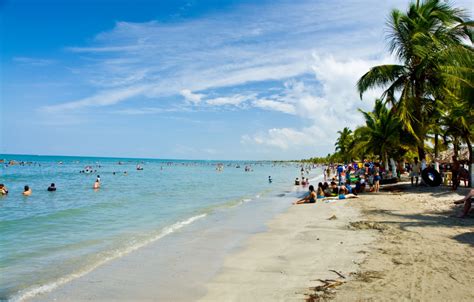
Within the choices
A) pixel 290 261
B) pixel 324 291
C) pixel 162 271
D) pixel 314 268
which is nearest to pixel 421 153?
pixel 290 261

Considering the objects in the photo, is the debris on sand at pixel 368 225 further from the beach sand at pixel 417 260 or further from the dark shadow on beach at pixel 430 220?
the dark shadow on beach at pixel 430 220

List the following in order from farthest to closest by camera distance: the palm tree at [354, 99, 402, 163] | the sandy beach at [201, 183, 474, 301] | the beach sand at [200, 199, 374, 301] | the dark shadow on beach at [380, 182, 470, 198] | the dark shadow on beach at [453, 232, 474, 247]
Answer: the palm tree at [354, 99, 402, 163] → the dark shadow on beach at [380, 182, 470, 198] → the dark shadow on beach at [453, 232, 474, 247] → the beach sand at [200, 199, 374, 301] → the sandy beach at [201, 183, 474, 301]

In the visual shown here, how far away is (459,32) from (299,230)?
13.3 metres

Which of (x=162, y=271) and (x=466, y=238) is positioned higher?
(x=466, y=238)

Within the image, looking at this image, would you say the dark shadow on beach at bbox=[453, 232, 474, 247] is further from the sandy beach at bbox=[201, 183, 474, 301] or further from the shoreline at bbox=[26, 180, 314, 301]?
the shoreline at bbox=[26, 180, 314, 301]

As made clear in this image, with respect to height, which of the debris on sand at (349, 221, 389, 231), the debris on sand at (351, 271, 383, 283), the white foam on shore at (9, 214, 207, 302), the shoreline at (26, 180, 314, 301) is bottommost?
the white foam on shore at (9, 214, 207, 302)

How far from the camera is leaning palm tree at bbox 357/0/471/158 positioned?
54.8 feet

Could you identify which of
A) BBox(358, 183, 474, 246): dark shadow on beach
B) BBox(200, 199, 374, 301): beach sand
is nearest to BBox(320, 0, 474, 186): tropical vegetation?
BBox(358, 183, 474, 246): dark shadow on beach

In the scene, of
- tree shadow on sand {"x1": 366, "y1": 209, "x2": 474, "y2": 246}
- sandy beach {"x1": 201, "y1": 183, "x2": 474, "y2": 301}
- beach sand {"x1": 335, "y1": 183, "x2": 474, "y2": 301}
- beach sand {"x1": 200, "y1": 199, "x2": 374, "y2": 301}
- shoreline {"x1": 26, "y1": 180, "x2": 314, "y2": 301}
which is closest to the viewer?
beach sand {"x1": 335, "y1": 183, "x2": 474, "y2": 301}

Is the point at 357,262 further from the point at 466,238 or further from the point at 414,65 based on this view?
the point at 414,65

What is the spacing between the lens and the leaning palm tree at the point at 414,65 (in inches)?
658

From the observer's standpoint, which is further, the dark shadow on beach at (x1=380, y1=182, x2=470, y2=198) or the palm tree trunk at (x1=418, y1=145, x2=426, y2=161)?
the palm tree trunk at (x1=418, y1=145, x2=426, y2=161)

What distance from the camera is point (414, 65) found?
17812 millimetres

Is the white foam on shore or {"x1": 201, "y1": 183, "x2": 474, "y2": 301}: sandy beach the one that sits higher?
{"x1": 201, "y1": 183, "x2": 474, "y2": 301}: sandy beach
